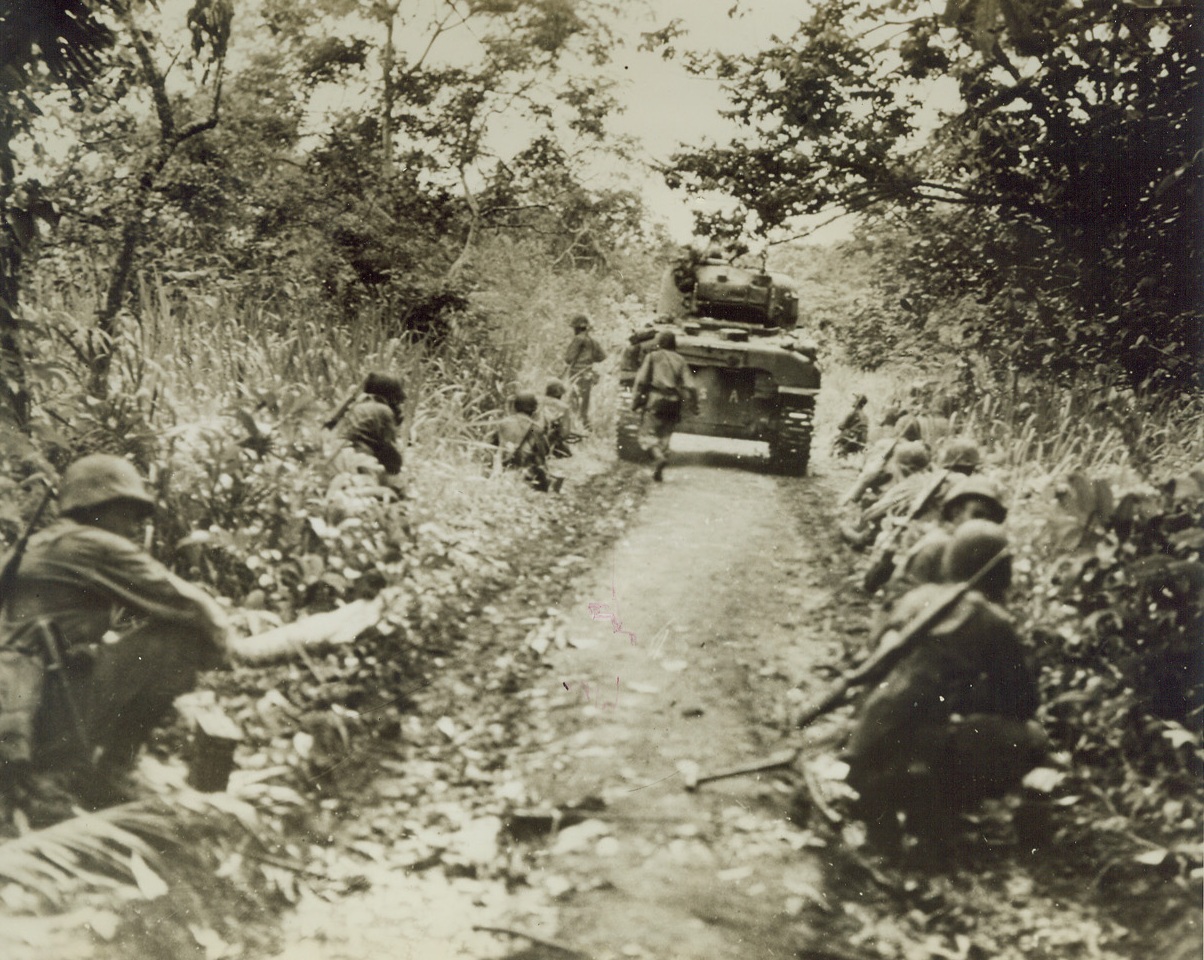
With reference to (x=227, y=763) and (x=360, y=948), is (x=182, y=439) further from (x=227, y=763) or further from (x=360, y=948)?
(x=360, y=948)

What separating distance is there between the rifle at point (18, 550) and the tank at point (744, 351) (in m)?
2.16

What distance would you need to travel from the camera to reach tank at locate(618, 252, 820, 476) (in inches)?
145

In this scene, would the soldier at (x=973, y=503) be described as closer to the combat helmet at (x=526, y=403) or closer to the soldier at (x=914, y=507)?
the soldier at (x=914, y=507)

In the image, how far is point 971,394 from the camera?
330cm

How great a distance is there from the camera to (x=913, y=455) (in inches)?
130

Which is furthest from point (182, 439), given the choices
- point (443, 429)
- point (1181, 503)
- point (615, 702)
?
point (1181, 503)

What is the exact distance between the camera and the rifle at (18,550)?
10.3 ft

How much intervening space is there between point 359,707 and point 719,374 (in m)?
2.51

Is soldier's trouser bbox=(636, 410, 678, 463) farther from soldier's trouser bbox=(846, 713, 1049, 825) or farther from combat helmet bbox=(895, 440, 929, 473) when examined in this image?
soldier's trouser bbox=(846, 713, 1049, 825)

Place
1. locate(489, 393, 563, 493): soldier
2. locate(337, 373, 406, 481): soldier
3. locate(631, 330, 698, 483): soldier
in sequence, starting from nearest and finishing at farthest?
locate(337, 373, 406, 481): soldier → locate(489, 393, 563, 493): soldier → locate(631, 330, 698, 483): soldier

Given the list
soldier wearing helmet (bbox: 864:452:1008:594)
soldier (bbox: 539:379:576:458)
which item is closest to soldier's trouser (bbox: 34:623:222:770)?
soldier (bbox: 539:379:576:458)

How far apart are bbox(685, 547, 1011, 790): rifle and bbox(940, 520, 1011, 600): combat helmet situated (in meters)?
0.02

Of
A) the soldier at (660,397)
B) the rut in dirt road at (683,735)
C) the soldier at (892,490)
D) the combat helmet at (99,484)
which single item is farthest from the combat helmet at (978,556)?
the combat helmet at (99,484)

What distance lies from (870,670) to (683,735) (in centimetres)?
66
